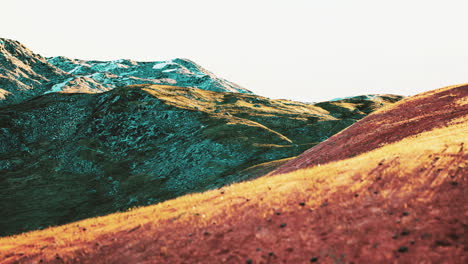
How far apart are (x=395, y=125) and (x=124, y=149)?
69.1m

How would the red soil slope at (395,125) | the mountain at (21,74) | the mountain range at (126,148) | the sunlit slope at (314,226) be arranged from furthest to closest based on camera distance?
1. the mountain at (21,74)
2. the mountain range at (126,148)
3. the red soil slope at (395,125)
4. the sunlit slope at (314,226)

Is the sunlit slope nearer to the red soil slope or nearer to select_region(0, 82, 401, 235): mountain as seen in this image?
the red soil slope

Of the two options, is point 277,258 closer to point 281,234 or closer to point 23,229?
point 281,234

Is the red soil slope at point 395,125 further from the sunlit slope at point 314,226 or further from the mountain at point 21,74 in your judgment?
the mountain at point 21,74

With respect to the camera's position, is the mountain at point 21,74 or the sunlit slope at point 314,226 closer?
the sunlit slope at point 314,226

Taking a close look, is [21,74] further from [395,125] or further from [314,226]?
[314,226]

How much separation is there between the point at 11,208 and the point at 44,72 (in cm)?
16961

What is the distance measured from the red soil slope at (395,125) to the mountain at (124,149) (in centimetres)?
1508

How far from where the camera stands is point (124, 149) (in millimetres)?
79375

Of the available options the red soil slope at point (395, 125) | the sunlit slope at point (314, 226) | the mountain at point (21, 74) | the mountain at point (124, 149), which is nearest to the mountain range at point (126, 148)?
the mountain at point (124, 149)

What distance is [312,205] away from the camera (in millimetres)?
13961

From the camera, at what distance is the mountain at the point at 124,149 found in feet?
178

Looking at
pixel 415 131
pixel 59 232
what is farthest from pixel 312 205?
pixel 415 131

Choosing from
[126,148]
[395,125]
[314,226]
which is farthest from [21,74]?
[314,226]
